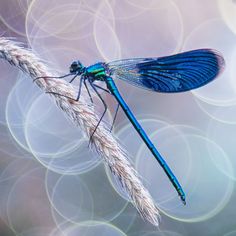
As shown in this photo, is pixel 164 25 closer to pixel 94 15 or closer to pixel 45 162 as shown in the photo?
pixel 94 15

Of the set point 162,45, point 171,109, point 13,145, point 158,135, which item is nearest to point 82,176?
point 13,145

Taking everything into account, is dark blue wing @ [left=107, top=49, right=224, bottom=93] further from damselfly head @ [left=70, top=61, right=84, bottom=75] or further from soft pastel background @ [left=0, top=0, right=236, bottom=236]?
soft pastel background @ [left=0, top=0, right=236, bottom=236]

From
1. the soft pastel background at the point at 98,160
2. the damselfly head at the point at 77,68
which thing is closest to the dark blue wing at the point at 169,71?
the damselfly head at the point at 77,68

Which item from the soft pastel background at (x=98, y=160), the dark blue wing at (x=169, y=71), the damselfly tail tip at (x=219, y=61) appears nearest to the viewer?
the damselfly tail tip at (x=219, y=61)

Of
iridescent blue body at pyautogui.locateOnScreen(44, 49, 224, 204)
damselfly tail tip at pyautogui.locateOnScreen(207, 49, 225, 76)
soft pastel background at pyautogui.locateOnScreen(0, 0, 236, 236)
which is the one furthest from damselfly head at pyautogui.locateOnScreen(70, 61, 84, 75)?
soft pastel background at pyautogui.locateOnScreen(0, 0, 236, 236)

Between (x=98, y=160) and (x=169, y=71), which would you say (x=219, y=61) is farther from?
(x=98, y=160)

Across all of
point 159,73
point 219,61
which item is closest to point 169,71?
point 159,73

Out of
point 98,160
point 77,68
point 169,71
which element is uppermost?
point 77,68

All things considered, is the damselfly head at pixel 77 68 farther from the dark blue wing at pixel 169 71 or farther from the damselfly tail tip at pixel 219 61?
the damselfly tail tip at pixel 219 61
